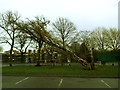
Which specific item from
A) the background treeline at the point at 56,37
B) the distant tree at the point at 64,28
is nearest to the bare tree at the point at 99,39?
the background treeline at the point at 56,37

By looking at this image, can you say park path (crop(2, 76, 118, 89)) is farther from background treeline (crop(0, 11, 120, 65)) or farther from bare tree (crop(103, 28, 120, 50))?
bare tree (crop(103, 28, 120, 50))

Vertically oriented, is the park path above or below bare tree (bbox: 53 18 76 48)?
below

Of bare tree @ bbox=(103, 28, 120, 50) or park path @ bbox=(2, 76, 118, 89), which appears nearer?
park path @ bbox=(2, 76, 118, 89)

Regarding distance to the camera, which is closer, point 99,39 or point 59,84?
point 59,84

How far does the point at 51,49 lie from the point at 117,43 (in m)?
26.5

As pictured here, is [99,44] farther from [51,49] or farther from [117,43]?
[51,49]

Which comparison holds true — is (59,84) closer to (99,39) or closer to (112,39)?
(112,39)

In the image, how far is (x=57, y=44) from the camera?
17.2 m

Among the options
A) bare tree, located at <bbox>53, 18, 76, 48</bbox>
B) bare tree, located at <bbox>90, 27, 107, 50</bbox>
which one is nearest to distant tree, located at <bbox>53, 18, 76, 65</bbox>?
bare tree, located at <bbox>53, 18, 76, 48</bbox>

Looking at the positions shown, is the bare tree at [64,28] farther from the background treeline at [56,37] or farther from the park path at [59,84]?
the park path at [59,84]

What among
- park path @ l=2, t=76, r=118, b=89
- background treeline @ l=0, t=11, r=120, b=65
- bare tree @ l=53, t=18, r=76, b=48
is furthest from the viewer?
bare tree @ l=53, t=18, r=76, b=48

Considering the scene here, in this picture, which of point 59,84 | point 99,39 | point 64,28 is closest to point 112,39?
point 99,39

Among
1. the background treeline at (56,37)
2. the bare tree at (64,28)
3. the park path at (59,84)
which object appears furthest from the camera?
the bare tree at (64,28)

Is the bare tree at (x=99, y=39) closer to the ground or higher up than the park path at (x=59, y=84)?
higher up
